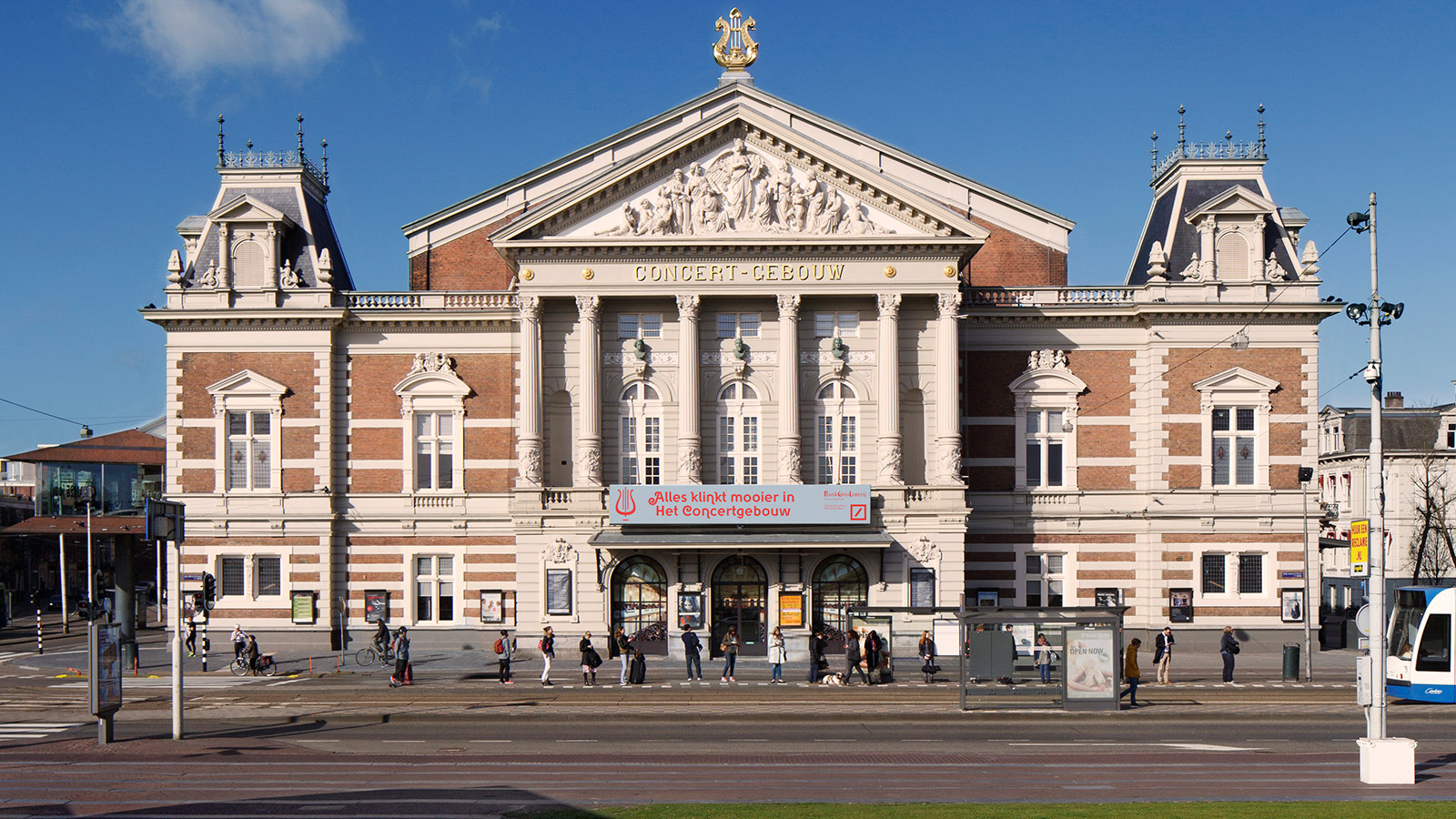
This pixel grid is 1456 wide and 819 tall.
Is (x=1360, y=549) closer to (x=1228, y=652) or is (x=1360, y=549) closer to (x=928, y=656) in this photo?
(x=1228, y=652)

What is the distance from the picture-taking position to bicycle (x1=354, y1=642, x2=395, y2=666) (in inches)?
1757

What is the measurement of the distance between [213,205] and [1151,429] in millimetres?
40580

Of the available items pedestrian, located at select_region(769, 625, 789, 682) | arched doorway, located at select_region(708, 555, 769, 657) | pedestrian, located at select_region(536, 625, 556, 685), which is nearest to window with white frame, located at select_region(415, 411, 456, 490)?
arched doorway, located at select_region(708, 555, 769, 657)

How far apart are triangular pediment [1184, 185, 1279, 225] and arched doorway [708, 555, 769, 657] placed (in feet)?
77.0

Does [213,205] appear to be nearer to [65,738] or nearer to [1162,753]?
[65,738]

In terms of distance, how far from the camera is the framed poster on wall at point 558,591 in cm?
4619

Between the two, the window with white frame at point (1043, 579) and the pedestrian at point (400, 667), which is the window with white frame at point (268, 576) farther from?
the window with white frame at point (1043, 579)

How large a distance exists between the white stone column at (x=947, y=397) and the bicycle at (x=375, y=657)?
2147cm

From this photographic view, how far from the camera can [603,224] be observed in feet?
155

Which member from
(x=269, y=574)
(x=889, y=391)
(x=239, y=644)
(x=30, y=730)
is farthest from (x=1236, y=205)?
(x=30, y=730)

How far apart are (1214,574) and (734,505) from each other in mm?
20142

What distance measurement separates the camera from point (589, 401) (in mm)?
46719

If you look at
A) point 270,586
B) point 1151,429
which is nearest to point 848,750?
point 1151,429

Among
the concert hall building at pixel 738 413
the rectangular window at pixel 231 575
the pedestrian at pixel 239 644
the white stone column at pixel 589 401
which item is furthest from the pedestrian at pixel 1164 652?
the rectangular window at pixel 231 575
